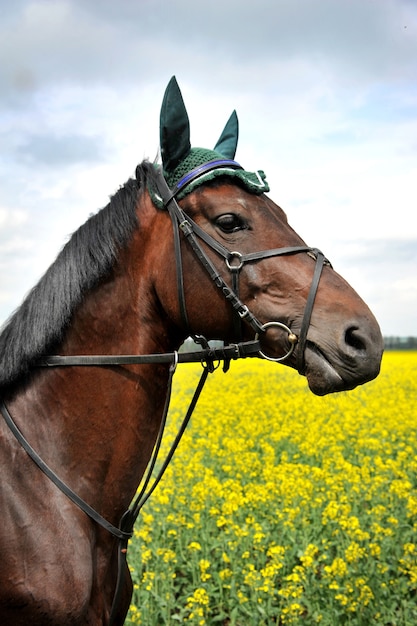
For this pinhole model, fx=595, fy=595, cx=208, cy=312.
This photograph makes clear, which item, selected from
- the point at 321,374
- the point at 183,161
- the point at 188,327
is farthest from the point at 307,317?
the point at 183,161

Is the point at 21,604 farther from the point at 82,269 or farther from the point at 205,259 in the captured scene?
the point at 205,259

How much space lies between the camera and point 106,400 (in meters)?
2.52

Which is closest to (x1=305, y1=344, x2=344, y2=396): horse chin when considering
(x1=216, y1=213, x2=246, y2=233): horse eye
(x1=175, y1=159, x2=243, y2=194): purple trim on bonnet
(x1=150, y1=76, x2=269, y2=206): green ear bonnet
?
(x1=216, y1=213, x2=246, y2=233): horse eye

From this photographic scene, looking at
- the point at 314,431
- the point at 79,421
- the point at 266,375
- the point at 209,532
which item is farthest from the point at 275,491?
the point at 266,375

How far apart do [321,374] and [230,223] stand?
0.73 meters

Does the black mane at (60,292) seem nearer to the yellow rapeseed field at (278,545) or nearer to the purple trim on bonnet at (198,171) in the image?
the purple trim on bonnet at (198,171)

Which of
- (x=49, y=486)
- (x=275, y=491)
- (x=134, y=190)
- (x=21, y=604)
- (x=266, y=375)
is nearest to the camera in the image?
(x=21, y=604)

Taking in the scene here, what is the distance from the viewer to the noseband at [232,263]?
2.37 meters

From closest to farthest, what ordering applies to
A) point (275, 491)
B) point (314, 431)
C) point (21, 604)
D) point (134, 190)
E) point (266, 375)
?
point (21, 604)
point (134, 190)
point (275, 491)
point (314, 431)
point (266, 375)

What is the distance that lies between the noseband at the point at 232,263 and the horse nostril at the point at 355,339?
0.53 feet

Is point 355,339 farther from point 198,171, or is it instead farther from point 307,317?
point 198,171

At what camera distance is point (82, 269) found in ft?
8.39

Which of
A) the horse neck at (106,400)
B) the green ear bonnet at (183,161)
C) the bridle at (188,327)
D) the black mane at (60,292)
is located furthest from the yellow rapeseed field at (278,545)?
the black mane at (60,292)

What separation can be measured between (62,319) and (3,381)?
0.37m
